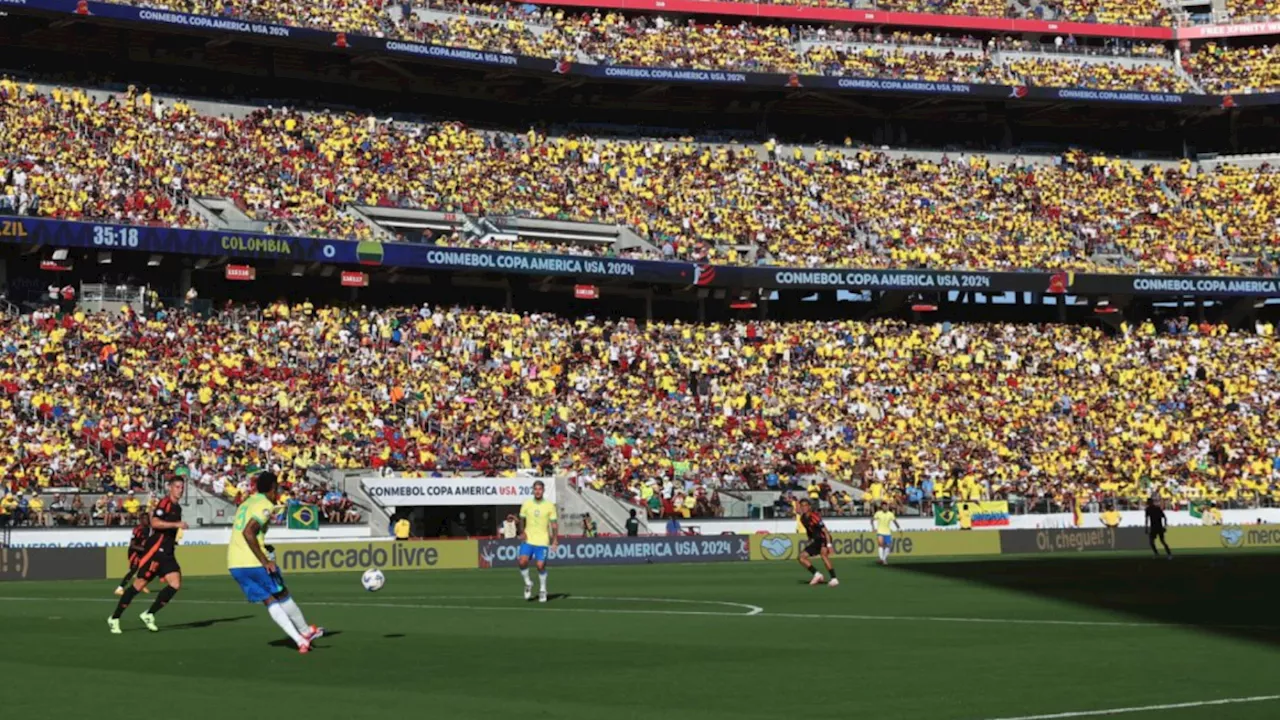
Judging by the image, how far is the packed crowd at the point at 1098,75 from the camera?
81875mm

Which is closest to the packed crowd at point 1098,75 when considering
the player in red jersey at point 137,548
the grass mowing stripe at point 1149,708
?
the player in red jersey at point 137,548

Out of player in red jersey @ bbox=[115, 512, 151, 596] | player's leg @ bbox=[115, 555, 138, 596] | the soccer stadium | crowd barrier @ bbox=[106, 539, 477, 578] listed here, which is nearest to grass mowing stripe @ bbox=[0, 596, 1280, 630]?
the soccer stadium

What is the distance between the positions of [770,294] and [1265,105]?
2855 centimetres

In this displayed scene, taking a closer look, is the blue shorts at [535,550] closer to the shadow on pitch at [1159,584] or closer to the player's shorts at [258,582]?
the shadow on pitch at [1159,584]

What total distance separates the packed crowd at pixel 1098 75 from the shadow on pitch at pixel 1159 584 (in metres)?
39.3

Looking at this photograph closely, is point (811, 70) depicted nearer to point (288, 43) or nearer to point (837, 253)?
point (837, 253)

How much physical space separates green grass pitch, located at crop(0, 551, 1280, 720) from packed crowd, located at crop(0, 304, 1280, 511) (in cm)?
1984

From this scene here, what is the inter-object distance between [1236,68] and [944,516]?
1491 inches

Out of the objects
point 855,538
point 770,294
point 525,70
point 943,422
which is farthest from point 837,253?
point 855,538

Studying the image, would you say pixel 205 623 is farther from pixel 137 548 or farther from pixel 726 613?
pixel 726 613

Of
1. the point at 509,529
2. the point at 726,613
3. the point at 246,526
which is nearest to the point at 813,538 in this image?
the point at 726,613

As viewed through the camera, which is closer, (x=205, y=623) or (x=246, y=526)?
(x=246, y=526)

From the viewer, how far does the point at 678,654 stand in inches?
767

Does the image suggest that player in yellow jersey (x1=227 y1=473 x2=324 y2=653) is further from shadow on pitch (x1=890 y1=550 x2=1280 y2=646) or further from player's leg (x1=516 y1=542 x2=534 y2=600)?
shadow on pitch (x1=890 y1=550 x2=1280 y2=646)
